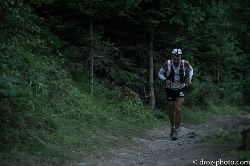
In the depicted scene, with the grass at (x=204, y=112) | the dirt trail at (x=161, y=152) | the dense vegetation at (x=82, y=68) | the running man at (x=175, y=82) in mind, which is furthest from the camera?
the grass at (x=204, y=112)

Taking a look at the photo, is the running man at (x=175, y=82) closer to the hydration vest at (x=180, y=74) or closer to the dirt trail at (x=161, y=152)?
the hydration vest at (x=180, y=74)

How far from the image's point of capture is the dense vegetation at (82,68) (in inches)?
362

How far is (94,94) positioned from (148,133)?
2161 mm

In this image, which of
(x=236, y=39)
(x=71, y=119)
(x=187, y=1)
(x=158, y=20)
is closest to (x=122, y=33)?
(x=158, y=20)

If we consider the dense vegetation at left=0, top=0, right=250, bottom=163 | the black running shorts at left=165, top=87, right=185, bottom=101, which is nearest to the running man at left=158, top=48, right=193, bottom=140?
the black running shorts at left=165, top=87, right=185, bottom=101

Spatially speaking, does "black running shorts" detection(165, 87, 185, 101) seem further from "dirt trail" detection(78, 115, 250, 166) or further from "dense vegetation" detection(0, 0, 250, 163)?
"dense vegetation" detection(0, 0, 250, 163)

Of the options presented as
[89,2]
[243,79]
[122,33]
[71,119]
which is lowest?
[243,79]

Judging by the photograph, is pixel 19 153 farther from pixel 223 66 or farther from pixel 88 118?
pixel 223 66

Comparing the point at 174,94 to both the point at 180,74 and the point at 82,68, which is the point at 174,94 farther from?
the point at 82,68

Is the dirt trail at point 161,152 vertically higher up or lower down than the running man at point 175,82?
lower down

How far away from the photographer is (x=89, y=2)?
46.4ft

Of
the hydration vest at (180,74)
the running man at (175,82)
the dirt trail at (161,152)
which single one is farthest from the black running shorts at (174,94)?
the dirt trail at (161,152)

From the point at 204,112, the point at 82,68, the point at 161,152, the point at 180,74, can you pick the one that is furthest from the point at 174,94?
the point at 204,112

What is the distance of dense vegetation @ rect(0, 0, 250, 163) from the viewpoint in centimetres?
920
